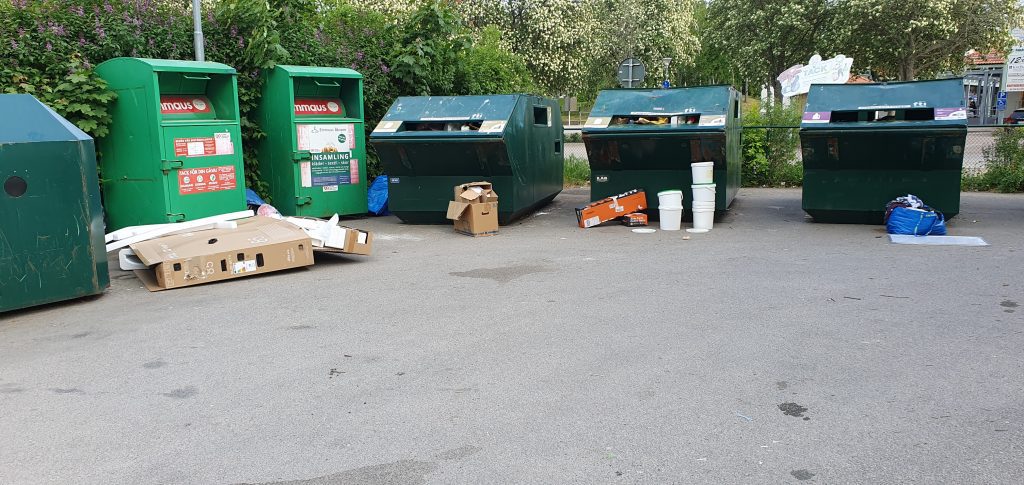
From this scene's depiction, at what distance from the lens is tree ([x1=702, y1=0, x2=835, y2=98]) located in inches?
1062

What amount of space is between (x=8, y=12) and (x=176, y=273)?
355cm

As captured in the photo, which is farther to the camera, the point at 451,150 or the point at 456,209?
the point at 451,150

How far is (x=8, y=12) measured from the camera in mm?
7715

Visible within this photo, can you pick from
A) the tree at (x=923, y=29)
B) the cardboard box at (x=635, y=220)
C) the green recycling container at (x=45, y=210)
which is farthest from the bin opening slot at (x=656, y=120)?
the tree at (x=923, y=29)

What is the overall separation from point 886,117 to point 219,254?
7434mm

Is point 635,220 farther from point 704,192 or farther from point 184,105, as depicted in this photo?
point 184,105

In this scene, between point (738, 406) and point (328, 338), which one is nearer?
point (738, 406)

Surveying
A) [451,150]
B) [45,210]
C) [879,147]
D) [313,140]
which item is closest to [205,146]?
[313,140]

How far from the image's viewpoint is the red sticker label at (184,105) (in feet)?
27.1

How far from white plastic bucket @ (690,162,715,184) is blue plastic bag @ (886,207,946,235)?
1960 mm

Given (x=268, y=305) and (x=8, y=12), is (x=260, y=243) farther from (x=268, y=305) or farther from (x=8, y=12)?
(x=8, y=12)

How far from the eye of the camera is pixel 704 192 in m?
9.11

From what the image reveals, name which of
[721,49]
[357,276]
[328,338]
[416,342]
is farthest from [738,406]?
[721,49]

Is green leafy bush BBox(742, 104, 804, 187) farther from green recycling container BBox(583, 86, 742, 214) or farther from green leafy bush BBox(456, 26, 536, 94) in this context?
green leafy bush BBox(456, 26, 536, 94)
